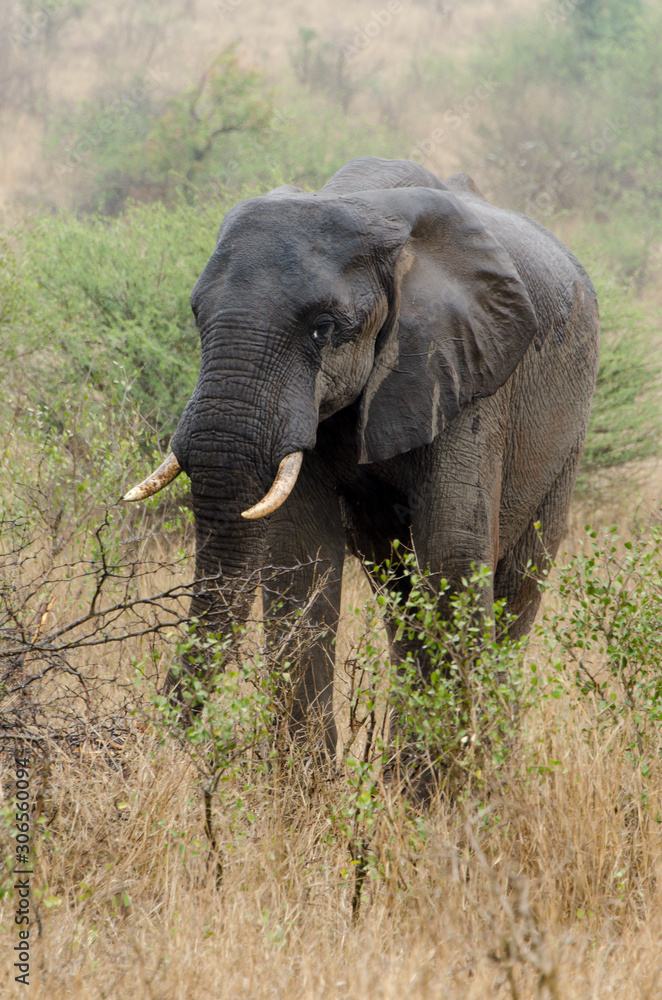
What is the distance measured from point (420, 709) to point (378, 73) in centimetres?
2738

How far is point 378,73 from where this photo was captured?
92.8ft

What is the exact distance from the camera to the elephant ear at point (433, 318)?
148 inches

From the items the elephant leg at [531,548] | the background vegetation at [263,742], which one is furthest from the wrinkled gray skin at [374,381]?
the background vegetation at [263,742]

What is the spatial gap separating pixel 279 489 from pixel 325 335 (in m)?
0.55

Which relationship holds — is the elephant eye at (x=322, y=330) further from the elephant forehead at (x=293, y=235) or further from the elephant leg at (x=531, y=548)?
the elephant leg at (x=531, y=548)

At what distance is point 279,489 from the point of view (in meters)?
3.31

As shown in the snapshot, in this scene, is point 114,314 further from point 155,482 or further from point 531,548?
point 155,482

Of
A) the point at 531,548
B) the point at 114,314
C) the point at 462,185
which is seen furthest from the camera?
the point at 114,314

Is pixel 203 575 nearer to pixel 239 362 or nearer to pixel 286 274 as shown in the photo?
pixel 239 362

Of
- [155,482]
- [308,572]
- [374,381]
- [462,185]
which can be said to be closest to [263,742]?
[308,572]

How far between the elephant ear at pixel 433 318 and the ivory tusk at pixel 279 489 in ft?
1.53

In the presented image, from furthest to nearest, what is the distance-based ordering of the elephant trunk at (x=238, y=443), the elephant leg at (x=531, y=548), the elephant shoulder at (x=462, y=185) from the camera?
the elephant leg at (x=531, y=548)
the elephant shoulder at (x=462, y=185)
the elephant trunk at (x=238, y=443)

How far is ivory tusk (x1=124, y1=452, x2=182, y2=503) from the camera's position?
11.6ft

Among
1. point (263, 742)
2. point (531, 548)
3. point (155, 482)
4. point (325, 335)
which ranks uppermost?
point (325, 335)
